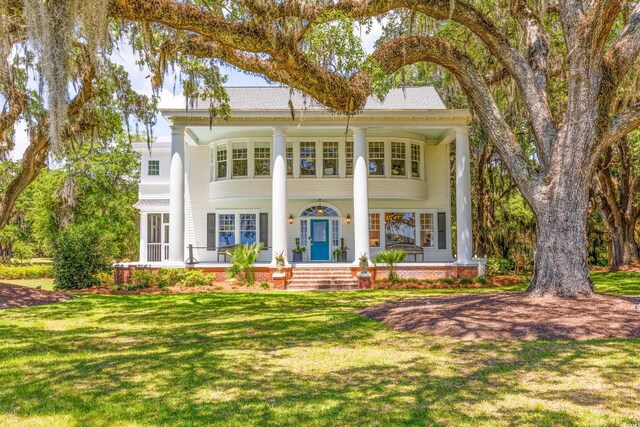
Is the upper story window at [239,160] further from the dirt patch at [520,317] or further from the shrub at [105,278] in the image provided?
the dirt patch at [520,317]

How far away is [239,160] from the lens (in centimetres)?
1980

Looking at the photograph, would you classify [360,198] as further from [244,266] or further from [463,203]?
[244,266]

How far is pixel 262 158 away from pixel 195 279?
5.77 m

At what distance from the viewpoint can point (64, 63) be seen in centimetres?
702

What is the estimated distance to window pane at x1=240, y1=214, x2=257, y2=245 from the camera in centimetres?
2045

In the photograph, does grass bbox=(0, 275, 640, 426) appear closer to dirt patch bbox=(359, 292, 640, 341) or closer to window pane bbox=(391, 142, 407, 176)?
dirt patch bbox=(359, 292, 640, 341)

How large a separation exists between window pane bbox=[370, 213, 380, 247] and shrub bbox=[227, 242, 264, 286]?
549 cm

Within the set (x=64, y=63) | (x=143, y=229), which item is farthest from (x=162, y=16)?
(x=143, y=229)

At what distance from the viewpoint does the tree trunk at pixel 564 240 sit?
9148 millimetres

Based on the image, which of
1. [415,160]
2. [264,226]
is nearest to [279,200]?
[264,226]

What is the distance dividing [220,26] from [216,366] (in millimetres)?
5068

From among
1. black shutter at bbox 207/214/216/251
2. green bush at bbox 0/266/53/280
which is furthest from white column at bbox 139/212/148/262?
green bush at bbox 0/266/53/280

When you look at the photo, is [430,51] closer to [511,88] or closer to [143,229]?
[511,88]

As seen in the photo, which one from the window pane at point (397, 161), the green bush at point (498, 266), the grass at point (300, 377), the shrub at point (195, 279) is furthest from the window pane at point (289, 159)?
the grass at point (300, 377)
